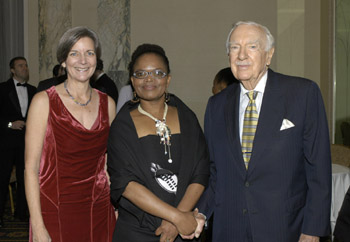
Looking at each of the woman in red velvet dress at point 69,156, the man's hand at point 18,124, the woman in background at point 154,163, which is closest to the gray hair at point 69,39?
the woman in red velvet dress at point 69,156

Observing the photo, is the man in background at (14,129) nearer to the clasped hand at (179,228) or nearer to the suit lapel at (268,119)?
the clasped hand at (179,228)

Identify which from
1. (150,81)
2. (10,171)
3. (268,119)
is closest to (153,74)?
(150,81)

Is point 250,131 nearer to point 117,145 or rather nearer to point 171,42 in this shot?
point 117,145

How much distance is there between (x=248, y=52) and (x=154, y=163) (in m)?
0.70

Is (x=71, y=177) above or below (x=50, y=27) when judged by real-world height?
below

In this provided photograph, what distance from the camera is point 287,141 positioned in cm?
211

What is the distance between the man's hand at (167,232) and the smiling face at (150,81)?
0.63m

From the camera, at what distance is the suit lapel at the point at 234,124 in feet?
7.13

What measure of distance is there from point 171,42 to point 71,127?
5.53 meters

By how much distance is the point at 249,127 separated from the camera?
221 centimetres

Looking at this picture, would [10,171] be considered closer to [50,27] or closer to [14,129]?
[14,129]

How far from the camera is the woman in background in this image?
2.20m

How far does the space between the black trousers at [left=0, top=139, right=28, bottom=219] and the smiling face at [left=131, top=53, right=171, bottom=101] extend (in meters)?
4.19

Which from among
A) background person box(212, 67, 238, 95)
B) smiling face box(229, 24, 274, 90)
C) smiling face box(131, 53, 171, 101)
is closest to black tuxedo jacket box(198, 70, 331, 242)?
smiling face box(229, 24, 274, 90)
